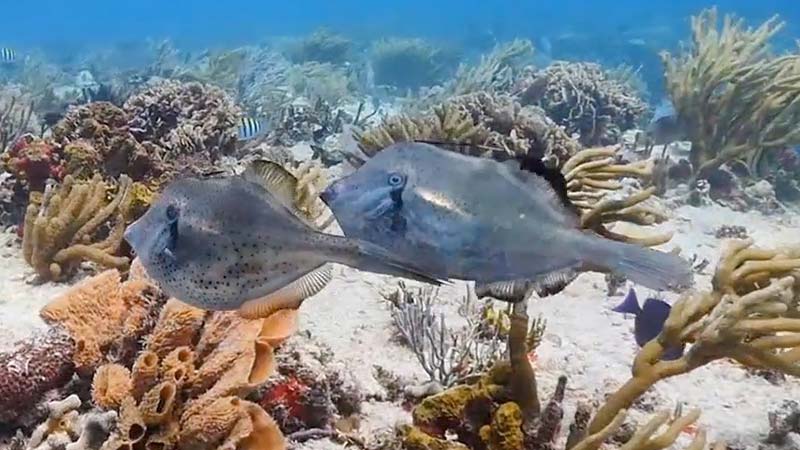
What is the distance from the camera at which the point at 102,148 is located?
6.46 m

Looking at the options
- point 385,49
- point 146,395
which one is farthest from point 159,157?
point 385,49

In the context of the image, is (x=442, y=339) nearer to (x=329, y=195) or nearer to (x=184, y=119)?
(x=329, y=195)

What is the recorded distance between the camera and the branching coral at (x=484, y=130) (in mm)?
7562

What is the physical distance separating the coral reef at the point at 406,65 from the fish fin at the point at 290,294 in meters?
21.0

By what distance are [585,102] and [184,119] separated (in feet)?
20.9

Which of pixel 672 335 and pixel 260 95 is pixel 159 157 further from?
pixel 260 95

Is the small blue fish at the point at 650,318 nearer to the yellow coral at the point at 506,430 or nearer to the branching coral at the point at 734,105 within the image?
the yellow coral at the point at 506,430

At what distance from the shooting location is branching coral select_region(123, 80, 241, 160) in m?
6.97

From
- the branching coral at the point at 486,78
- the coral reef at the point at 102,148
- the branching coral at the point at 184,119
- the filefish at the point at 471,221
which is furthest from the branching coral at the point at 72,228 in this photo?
the branching coral at the point at 486,78

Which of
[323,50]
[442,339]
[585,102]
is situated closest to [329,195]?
[442,339]

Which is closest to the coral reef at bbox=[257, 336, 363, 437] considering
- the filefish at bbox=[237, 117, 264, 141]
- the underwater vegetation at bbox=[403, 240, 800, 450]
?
the underwater vegetation at bbox=[403, 240, 800, 450]

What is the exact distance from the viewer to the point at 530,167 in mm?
2225

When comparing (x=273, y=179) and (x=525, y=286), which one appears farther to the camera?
(x=273, y=179)

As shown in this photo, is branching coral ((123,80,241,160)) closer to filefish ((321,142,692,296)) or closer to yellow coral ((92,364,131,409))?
yellow coral ((92,364,131,409))
